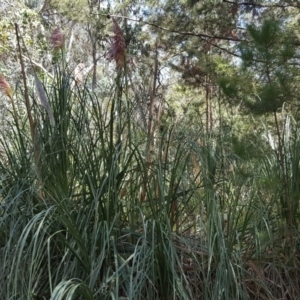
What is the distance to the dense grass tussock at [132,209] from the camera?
2.11m

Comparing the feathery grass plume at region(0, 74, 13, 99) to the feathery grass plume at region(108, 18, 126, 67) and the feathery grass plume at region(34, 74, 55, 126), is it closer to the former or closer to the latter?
the feathery grass plume at region(34, 74, 55, 126)

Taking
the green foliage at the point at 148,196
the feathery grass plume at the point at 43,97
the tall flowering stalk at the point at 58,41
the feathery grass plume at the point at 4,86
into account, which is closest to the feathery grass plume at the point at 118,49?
the green foliage at the point at 148,196

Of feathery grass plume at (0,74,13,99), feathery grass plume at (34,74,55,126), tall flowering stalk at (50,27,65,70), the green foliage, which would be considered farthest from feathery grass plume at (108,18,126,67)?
feathery grass plume at (0,74,13,99)

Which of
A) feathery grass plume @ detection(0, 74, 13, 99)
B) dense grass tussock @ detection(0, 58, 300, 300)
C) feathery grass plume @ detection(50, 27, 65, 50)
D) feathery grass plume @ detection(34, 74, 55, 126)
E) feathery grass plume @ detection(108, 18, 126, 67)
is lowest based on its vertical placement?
dense grass tussock @ detection(0, 58, 300, 300)

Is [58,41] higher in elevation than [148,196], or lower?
higher

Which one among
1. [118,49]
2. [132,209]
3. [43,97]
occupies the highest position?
[118,49]

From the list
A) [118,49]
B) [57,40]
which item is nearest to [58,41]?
[57,40]

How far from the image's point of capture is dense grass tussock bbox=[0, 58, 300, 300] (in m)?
2.11

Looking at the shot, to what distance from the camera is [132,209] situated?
2.52m

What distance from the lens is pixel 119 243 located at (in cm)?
235

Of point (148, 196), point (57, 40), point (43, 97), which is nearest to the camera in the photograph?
point (43, 97)

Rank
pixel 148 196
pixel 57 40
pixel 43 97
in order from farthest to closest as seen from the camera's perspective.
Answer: pixel 57 40 < pixel 148 196 < pixel 43 97

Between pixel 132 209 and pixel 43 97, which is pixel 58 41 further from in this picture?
pixel 132 209

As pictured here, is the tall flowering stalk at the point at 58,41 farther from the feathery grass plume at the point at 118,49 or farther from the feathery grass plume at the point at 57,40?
the feathery grass plume at the point at 118,49
